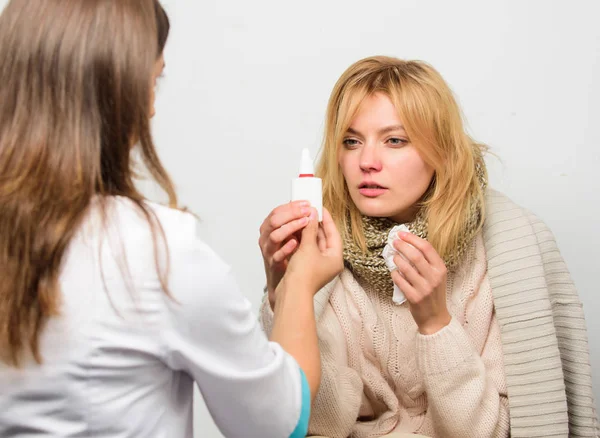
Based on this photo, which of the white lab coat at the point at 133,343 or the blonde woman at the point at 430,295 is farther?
the blonde woman at the point at 430,295

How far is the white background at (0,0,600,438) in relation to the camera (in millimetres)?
1645

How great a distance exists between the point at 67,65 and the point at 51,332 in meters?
0.26

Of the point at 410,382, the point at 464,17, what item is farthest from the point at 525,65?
the point at 410,382

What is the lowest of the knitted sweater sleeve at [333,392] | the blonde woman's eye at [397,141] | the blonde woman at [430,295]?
the knitted sweater sleeve at [333,392]

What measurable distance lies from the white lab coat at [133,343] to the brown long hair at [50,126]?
2cm

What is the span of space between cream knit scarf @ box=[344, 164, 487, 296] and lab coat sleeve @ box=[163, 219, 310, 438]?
560mm

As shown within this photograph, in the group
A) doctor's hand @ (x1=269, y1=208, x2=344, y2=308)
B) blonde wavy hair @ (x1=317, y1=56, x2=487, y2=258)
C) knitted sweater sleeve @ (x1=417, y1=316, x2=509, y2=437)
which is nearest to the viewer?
doctor's hand @ (x1=269, y1=208, x2=344, y2=308)

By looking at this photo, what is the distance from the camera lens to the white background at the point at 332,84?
164cm

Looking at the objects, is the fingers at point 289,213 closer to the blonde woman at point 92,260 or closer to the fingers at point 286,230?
the fingers at point 286,230

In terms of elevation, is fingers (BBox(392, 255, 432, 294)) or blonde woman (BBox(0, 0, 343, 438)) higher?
blonde woman (BBox(0, 0, 343, 438))

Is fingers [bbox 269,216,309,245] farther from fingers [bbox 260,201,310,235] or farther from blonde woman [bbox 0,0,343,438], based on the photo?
blonde woman [bbox 0,0,343,438]

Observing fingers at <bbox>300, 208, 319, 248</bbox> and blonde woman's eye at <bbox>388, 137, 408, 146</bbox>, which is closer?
fingers at <bbox>300, 208, 319, 248</bbox>

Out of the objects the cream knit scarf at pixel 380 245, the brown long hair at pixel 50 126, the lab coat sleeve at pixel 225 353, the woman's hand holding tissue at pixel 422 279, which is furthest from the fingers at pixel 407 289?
the brown long hair at pixel 50 126

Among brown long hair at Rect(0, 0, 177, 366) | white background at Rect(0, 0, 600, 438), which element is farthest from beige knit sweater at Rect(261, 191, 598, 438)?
brown long hair at Rect(0, 0, 177, 366)
